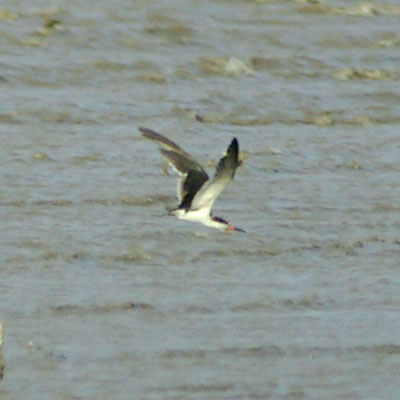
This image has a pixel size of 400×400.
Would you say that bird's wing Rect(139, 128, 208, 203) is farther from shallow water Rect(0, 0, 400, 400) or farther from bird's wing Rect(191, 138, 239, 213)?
shallow water Rect(0, 0, 400, 400)

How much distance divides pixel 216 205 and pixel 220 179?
166 cm

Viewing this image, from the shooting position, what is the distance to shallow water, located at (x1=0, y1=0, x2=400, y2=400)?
21.5 ft

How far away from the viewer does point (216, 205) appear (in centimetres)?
912

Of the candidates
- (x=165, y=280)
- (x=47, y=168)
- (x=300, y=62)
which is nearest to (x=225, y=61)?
(x=300, y=62)

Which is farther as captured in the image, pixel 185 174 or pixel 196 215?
pixel 185 174

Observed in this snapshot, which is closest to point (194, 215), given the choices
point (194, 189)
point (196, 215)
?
point (196, 215)

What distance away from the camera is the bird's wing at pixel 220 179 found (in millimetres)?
7273

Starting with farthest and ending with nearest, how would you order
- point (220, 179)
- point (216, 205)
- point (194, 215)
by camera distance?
point (216, 205), point (194, 215), point (220, 179)

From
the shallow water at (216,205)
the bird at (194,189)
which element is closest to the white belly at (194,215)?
the bird at (194,189)

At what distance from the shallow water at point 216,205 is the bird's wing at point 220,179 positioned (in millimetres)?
364

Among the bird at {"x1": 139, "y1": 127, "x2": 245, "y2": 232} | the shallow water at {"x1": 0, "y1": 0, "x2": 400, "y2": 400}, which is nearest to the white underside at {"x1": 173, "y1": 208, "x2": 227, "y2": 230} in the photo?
the bird at {"x1": 139, "y1": 127, "x2": 245, "y2": 232}

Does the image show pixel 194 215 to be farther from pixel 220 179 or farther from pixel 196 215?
pixel 220 179

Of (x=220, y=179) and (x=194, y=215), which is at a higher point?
(x=220, y=179)

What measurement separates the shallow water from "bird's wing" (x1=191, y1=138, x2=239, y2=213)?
364mm
